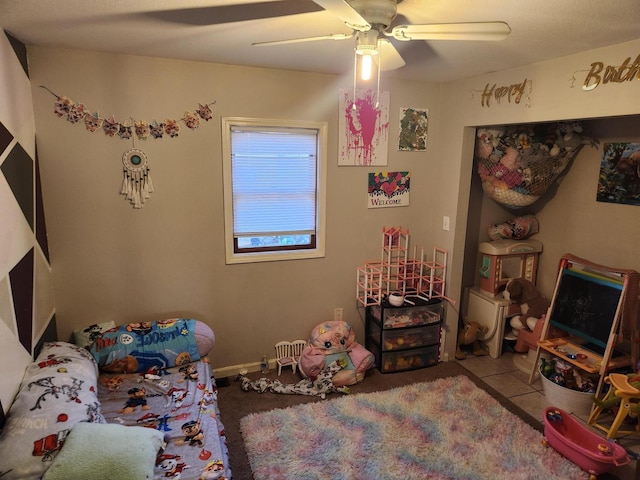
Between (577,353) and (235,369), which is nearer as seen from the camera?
(577,353)

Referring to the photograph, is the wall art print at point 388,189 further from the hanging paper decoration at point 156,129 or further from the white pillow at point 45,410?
the white pillow at point 45,410

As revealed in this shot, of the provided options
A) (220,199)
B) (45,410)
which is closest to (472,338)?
(220,199)

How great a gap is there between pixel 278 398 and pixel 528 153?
8.80 feet

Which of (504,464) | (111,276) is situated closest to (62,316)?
(111,276)

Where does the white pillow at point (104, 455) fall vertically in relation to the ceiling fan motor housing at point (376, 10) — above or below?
below

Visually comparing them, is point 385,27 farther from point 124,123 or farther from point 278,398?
point 278,398

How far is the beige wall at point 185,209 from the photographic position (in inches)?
96.2

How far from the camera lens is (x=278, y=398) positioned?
2785mm

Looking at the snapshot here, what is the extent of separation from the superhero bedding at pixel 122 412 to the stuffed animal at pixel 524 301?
2.57 m

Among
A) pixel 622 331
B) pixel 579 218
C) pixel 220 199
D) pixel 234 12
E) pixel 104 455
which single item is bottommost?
pixel 104 455

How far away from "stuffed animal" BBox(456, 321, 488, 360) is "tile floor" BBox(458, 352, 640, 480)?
2.1 inches

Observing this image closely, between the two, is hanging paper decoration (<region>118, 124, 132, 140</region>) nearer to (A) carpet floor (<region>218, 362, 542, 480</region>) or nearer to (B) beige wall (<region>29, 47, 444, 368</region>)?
(B) beige wall (<region>29, 47, 444, 368</region>)

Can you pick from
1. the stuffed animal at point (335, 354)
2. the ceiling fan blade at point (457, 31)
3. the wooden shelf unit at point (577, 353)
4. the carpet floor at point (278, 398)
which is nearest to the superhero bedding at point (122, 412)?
the carpet floor at point (278, 398)

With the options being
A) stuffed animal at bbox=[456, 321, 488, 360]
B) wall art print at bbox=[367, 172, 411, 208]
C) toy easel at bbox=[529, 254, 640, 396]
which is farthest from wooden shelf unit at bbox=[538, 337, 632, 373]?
wall art print at bbox=[367, 172, 411, 208]
